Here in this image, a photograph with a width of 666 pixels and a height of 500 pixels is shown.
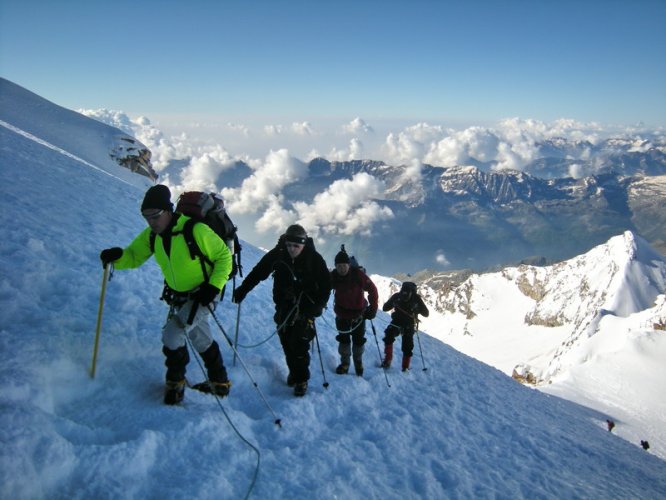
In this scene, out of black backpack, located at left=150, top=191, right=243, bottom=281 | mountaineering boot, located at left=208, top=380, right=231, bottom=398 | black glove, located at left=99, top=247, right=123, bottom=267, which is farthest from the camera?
mountaineering boot, located at left=208, top=380, right=231, bottom=398

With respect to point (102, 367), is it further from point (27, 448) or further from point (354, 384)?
point (354, 384)

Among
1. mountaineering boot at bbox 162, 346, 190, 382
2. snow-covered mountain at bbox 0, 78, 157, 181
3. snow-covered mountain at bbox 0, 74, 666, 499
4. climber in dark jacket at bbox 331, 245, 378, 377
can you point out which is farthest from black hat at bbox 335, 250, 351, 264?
snow-covered mountain at bbox 0, 78, 157, 181

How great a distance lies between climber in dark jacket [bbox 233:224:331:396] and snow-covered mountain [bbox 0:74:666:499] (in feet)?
2.95

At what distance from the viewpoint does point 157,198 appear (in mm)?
5840

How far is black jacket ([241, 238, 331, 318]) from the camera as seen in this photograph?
7781mm

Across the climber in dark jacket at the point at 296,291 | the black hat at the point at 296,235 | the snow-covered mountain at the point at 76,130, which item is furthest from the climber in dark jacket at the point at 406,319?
the snow-covered mountain at the point at 76,130

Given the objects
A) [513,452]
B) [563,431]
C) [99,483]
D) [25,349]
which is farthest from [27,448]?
[563,431]

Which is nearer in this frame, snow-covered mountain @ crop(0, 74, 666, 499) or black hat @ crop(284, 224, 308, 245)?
snow-covered mountain @ crop(0, 74, 666, 499)

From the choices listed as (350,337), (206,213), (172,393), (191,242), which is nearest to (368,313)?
(350,337)

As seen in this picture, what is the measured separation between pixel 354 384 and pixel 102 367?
5550 mm

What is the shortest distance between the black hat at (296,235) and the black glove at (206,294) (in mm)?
1976

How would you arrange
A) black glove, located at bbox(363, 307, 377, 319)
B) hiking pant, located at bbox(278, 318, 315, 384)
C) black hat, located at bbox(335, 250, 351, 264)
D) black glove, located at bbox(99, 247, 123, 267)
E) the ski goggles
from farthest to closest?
1. black glove, located at bbox(363, 307, 377, 319)
2. black hat, located at bbox(335, 250, 351, 264)
3. hiking pant, located at bbox(278, 318, 315, 384)
4. the ski goggles
5. black glove, located at bbox(99, 247, 123, 267)

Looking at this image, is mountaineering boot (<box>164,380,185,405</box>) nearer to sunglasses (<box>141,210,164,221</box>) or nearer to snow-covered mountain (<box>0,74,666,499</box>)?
snow-covered mountain (<box>0,74,666,499</box>)

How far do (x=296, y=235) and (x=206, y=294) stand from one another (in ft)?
7.38
